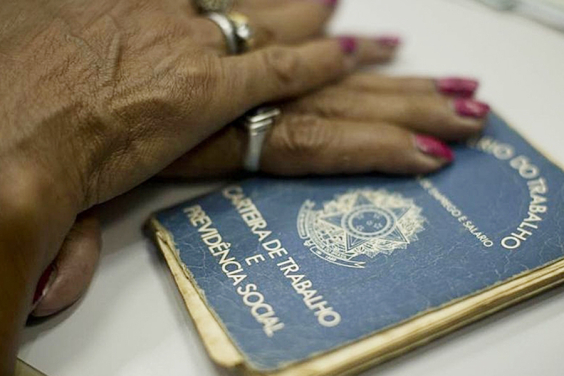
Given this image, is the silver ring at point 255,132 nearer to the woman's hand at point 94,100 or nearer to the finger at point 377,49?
the woman's hand at point 94,100

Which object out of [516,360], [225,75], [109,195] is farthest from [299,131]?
[516,360]

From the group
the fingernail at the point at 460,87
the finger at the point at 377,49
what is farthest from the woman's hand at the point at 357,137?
the finger at the point at 377,49

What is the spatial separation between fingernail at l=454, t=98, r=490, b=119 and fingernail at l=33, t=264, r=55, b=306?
0.47m

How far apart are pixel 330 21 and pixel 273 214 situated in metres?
0.41

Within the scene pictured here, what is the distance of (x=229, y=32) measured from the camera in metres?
0.85

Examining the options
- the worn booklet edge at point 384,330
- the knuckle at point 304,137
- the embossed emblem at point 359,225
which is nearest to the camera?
the worn booklet edge at point 384,330

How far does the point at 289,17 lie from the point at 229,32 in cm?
16

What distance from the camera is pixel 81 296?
70 cm

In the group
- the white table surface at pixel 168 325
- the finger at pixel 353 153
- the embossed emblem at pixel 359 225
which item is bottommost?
the white table surface at pixel 168 325

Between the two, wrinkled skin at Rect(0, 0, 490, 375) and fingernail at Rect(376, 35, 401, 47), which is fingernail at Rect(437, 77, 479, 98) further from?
fingernail at Rect(376, 35, 401, 47)

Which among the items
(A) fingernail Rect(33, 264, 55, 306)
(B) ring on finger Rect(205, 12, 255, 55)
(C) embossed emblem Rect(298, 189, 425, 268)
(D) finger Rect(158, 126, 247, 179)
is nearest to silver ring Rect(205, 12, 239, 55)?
(B) ring on finger Rect(205, 12, 255, 55)

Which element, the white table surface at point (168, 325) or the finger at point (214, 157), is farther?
the finger at point (214, 157)

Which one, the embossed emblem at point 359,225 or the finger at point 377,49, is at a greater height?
the finger at point 377,49

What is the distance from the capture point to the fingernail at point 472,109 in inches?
32.9
